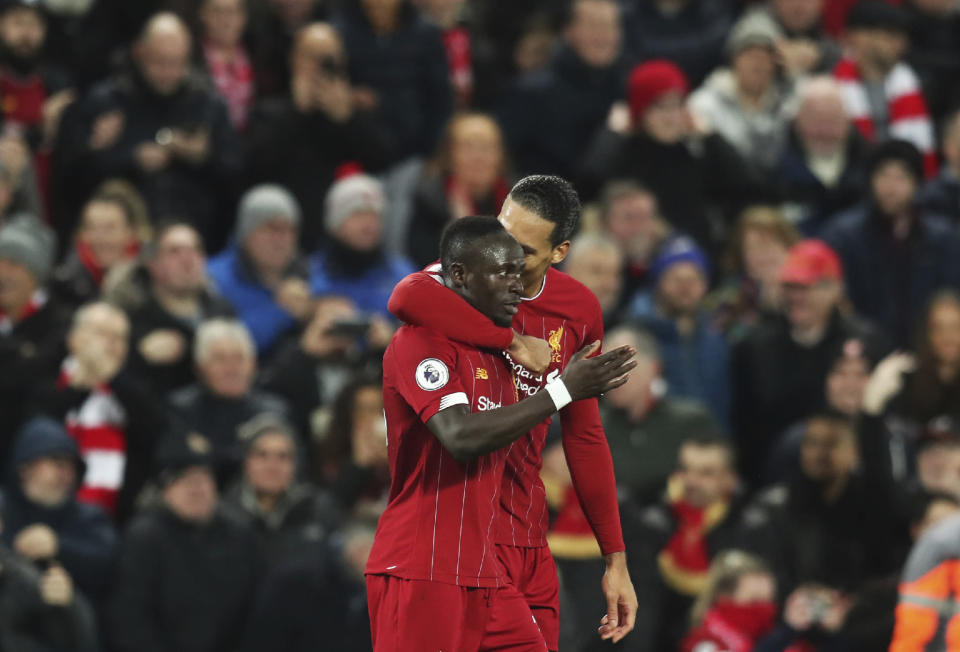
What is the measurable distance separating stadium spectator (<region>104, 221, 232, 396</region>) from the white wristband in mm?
5124

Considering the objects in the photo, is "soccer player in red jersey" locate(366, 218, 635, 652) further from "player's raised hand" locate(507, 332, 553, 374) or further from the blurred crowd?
the blurred crowd

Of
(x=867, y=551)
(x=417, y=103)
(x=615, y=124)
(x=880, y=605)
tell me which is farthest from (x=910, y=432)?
(x=417, y=103)

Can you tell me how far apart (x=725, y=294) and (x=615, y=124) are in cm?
134

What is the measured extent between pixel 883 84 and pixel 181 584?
21.3ft

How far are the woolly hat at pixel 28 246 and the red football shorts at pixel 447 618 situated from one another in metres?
4.88

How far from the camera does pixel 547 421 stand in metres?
5.18

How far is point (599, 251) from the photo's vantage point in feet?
33.3

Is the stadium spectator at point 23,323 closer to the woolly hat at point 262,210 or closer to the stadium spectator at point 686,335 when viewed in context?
the woolly hat at point 262,210

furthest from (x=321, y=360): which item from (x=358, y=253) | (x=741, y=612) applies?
(x=741, y=612)

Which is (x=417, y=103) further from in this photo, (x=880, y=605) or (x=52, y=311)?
(x=880, y=605)

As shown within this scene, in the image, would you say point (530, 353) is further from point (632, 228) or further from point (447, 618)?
point (632, 228)

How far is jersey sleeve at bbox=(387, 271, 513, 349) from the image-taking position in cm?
493

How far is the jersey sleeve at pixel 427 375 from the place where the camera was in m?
4.86

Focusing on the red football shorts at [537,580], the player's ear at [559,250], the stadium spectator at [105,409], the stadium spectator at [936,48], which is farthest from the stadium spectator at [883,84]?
the red football shorts at [537,580]
